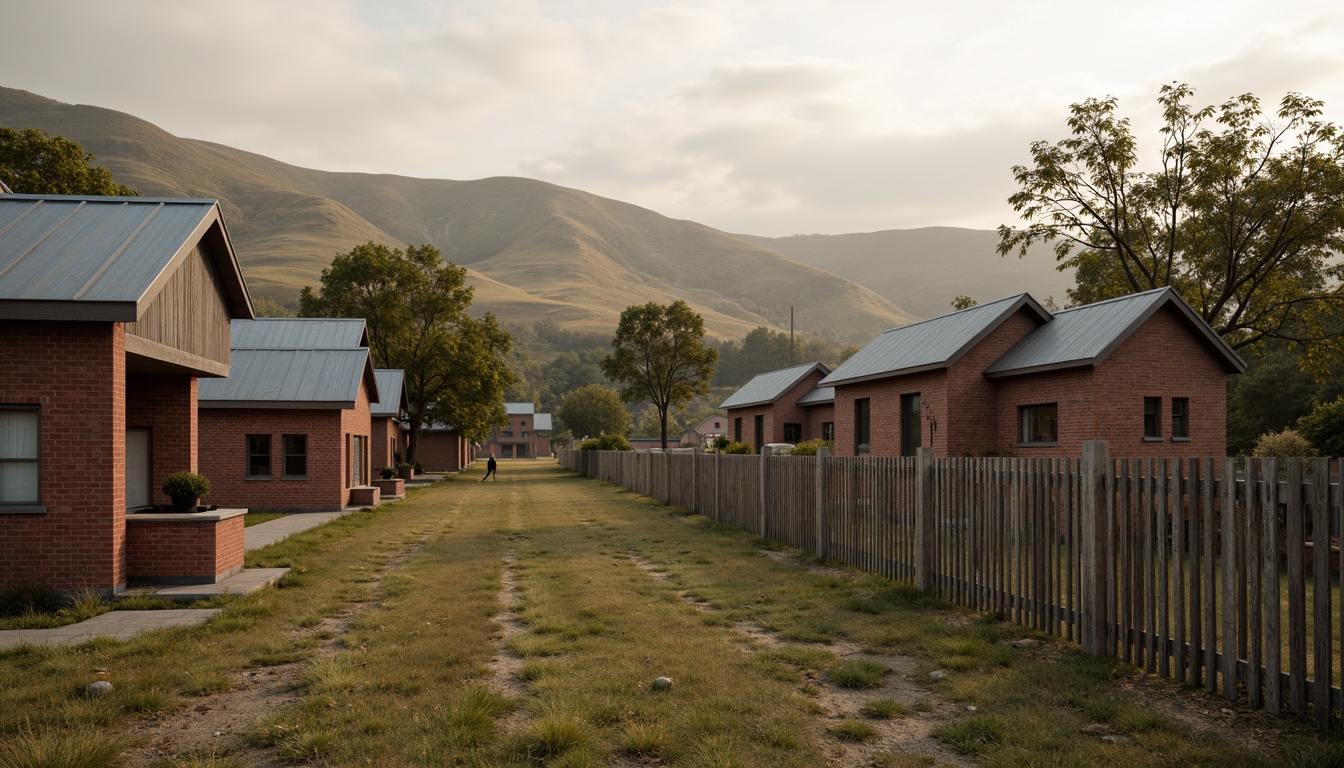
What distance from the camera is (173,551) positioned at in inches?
445

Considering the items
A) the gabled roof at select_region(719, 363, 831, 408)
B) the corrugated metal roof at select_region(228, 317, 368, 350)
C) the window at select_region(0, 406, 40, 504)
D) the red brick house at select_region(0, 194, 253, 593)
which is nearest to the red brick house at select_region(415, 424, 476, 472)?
the gabled roof at select_region(719, 363, 831, 408)

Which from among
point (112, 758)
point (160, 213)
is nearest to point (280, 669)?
point (112, 758)

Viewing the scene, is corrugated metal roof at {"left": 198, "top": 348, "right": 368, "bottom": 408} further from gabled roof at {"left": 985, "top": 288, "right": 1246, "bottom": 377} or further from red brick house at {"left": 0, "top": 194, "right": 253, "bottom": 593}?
gabled roof at {"left": 985, "top": 288, "right": 1246, "bottom": 377}

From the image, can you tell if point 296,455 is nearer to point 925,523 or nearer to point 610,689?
point 925,523

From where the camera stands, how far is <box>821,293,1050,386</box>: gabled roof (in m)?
21.9

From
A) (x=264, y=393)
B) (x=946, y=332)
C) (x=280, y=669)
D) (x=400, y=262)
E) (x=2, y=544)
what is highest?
(x=400, y=262)

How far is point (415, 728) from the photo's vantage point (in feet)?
18.4

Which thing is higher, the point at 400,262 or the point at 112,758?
the point at 400,262

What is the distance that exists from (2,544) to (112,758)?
6.89 m

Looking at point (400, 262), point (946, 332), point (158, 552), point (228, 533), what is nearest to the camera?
point (158, 552)

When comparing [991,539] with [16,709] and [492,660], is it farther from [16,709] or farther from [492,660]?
[16,709]

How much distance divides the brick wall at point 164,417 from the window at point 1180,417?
20029 millimetres

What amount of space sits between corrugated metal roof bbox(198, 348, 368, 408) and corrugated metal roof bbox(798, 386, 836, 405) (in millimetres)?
20477

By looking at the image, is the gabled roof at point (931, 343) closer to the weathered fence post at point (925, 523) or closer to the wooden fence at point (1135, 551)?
the wooden fence at point (1135, 551)
